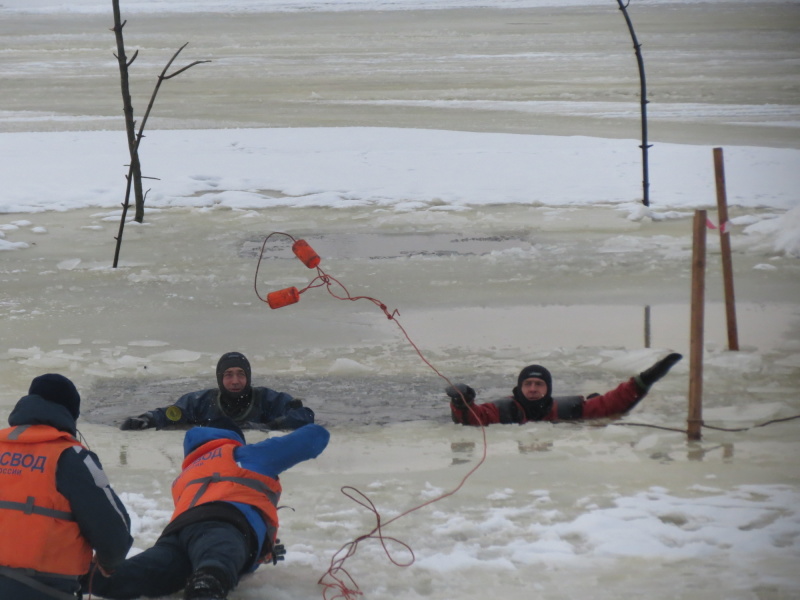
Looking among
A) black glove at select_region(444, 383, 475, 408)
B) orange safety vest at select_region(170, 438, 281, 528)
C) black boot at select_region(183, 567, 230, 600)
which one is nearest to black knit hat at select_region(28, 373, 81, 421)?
black boot at select_region(183, 567, 230, 600)

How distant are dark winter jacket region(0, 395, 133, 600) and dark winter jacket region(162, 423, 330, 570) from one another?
60 cm

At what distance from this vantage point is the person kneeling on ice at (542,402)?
18.9ft

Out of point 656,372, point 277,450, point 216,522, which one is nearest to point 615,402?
point 656,372

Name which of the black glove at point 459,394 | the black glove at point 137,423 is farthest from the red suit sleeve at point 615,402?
the black glove at point 137,423

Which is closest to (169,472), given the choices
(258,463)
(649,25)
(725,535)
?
(258,463)

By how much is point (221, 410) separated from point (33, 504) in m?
2.81

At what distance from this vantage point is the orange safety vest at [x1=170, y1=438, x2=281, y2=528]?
385 cm

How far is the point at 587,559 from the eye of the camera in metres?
3.94

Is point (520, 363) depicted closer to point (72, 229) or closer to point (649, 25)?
point (72, 229)

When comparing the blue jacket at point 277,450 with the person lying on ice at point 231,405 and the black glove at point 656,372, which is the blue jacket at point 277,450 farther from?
the black glove at point 656,372

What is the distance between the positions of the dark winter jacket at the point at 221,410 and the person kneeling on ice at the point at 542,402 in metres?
0.90

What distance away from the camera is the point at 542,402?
19.4 ft

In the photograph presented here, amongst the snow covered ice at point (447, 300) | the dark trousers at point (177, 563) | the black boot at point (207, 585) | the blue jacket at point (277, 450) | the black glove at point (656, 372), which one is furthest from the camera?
the black glove at point (656, 372)

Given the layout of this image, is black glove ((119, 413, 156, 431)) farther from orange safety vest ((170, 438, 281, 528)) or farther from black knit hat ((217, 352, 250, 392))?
orange safety vest ((170, 438, 281, 528))
